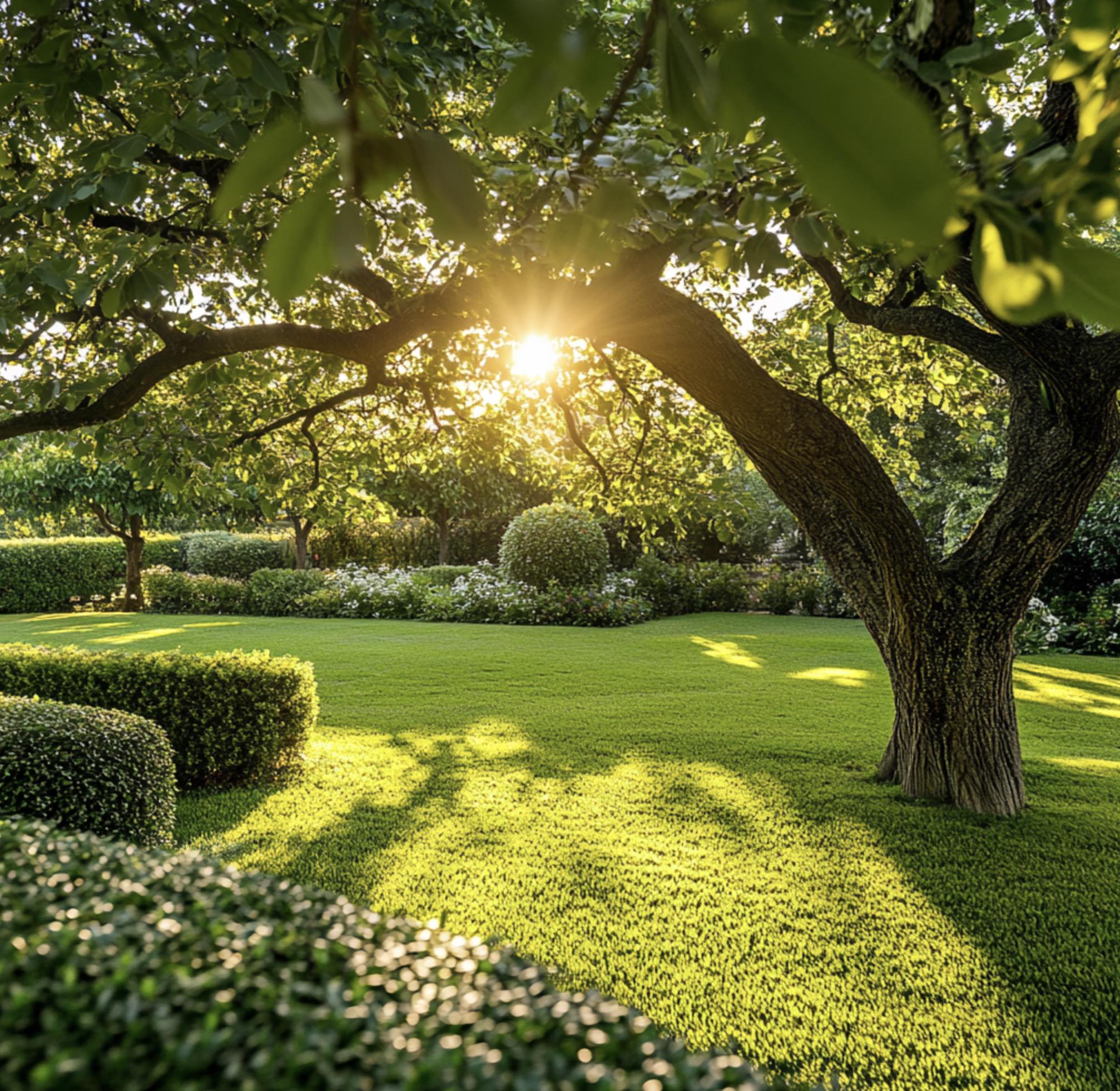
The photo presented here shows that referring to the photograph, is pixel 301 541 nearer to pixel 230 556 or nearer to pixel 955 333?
pixel 230 556

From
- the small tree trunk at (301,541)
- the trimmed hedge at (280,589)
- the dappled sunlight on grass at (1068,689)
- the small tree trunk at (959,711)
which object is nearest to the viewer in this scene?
the small tree trunk at (959,711)

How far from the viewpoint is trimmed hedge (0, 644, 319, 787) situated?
5648 mm

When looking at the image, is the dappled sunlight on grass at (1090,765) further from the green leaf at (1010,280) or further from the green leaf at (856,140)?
the green leaf at (856,140)

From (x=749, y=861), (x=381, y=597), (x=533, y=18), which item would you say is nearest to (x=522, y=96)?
(x=533, y=18)

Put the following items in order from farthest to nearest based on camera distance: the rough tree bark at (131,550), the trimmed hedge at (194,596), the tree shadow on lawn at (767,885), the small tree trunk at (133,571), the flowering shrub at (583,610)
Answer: the small tree trunk at (133,571), the trimmed hedge at (194,596), the rough tree bark at (131,550), the flowering shrub at (583,610), the tree shadow on lawn at (767,885)

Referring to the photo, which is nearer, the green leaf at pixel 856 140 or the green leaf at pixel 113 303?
the green leaf at pixel 856 140

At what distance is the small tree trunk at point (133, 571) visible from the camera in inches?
743

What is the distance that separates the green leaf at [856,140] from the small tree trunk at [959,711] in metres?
4.75

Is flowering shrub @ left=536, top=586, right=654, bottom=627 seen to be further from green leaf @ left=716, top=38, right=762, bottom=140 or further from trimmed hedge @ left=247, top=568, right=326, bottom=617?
green leaf @ left=716, top=38, right=762, bottom=140

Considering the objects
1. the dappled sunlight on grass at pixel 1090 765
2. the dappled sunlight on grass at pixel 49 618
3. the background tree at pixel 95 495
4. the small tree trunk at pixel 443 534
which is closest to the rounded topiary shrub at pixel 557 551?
the small tree trunk at pixel 443 534

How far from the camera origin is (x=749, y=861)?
168 inches

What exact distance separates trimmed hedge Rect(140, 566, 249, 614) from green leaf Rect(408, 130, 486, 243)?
19.7 meters

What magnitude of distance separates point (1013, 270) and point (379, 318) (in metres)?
6.18

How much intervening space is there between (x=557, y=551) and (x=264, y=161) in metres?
16.1
